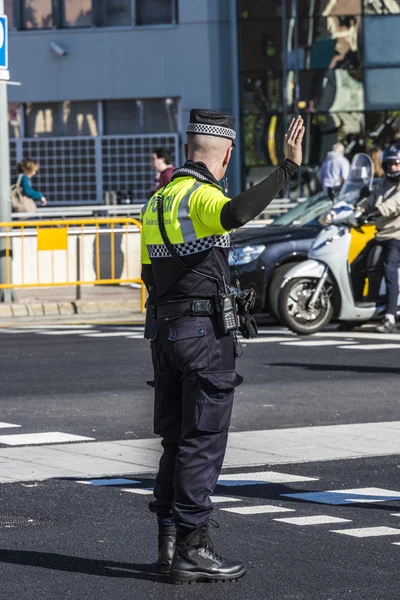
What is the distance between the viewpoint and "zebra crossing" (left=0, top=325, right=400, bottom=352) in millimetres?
16047

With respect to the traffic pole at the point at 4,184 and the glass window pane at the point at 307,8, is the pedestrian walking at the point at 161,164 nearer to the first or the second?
the traffic pole at the point at 4,184

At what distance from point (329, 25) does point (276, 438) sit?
2909cm

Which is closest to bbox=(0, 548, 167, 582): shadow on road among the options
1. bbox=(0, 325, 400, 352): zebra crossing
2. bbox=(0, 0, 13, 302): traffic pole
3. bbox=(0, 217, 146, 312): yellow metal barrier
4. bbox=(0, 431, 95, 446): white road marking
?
bbox=(0, 431, 95, 446): white road marking

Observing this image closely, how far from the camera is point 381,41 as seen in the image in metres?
38.3

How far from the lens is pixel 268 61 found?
38438 mm

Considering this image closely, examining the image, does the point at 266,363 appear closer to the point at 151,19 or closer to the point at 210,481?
the point at 210,481

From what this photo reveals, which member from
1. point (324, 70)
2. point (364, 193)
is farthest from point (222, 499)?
point (324, 70)

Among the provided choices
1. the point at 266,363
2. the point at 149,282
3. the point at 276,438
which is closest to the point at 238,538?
the point at 149,282

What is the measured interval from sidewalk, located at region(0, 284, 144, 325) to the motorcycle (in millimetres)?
3639

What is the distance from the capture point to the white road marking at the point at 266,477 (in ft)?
28.3

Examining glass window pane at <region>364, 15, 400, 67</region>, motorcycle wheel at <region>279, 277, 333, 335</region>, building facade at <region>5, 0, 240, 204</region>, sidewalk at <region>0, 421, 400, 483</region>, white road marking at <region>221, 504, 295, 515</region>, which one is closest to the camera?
white road marking at <region>221, 504, 295, 515</region>

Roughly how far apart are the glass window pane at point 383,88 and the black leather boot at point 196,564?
1290 inches

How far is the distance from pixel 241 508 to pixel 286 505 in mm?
234

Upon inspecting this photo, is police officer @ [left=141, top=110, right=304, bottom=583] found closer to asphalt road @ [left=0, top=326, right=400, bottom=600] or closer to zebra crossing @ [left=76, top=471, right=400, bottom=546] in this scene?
asphalt road @ [left=0, top=326, right=400, bottom=600]
